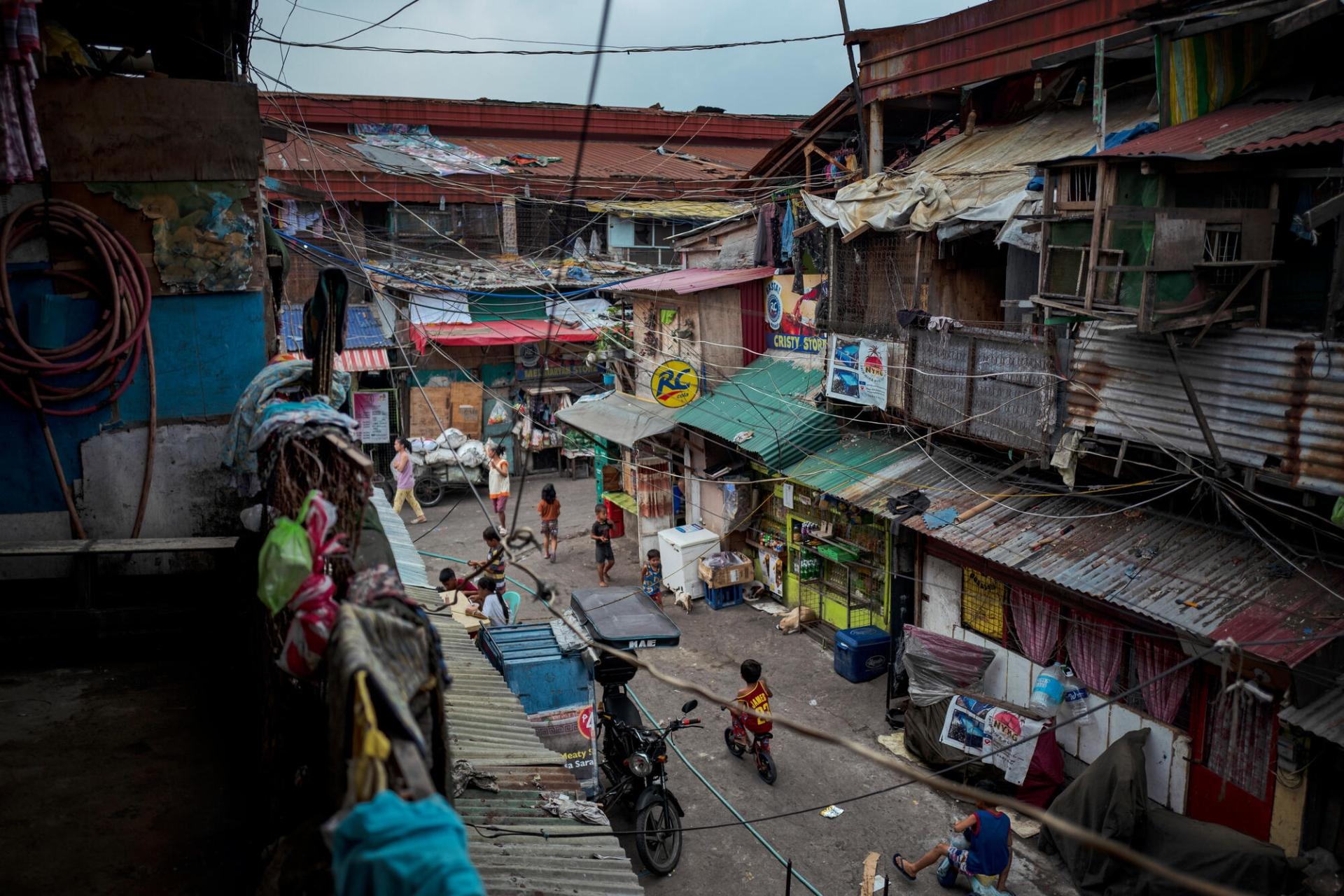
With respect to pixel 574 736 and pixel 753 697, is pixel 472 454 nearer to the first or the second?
pixel 753 697

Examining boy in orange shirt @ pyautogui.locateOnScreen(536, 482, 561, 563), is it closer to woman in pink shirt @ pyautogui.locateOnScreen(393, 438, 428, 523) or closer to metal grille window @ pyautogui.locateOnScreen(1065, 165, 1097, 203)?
woman in pink shirt @ pyautogui.locateOnScreen(393, 438, 428, 523)

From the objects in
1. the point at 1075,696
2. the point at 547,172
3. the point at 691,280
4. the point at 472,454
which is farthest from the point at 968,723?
the point at 547,172

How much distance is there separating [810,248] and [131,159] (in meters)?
12.5

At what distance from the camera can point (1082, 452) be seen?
456 inches

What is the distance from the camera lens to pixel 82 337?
7.97m

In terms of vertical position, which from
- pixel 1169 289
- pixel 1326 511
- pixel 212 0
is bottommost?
pixel 1326 511

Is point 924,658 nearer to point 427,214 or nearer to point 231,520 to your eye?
point 231,520

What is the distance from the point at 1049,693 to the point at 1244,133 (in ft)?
22.7

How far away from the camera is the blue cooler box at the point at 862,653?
1555 cm

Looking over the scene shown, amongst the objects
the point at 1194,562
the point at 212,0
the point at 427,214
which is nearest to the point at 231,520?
the point at 212,0

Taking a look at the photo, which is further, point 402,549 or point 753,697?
point 753,697

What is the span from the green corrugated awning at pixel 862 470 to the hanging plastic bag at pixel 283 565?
10950 millimetres

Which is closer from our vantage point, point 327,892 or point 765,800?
point 327,892

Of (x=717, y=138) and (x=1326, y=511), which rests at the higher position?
(x=717, y=138)
